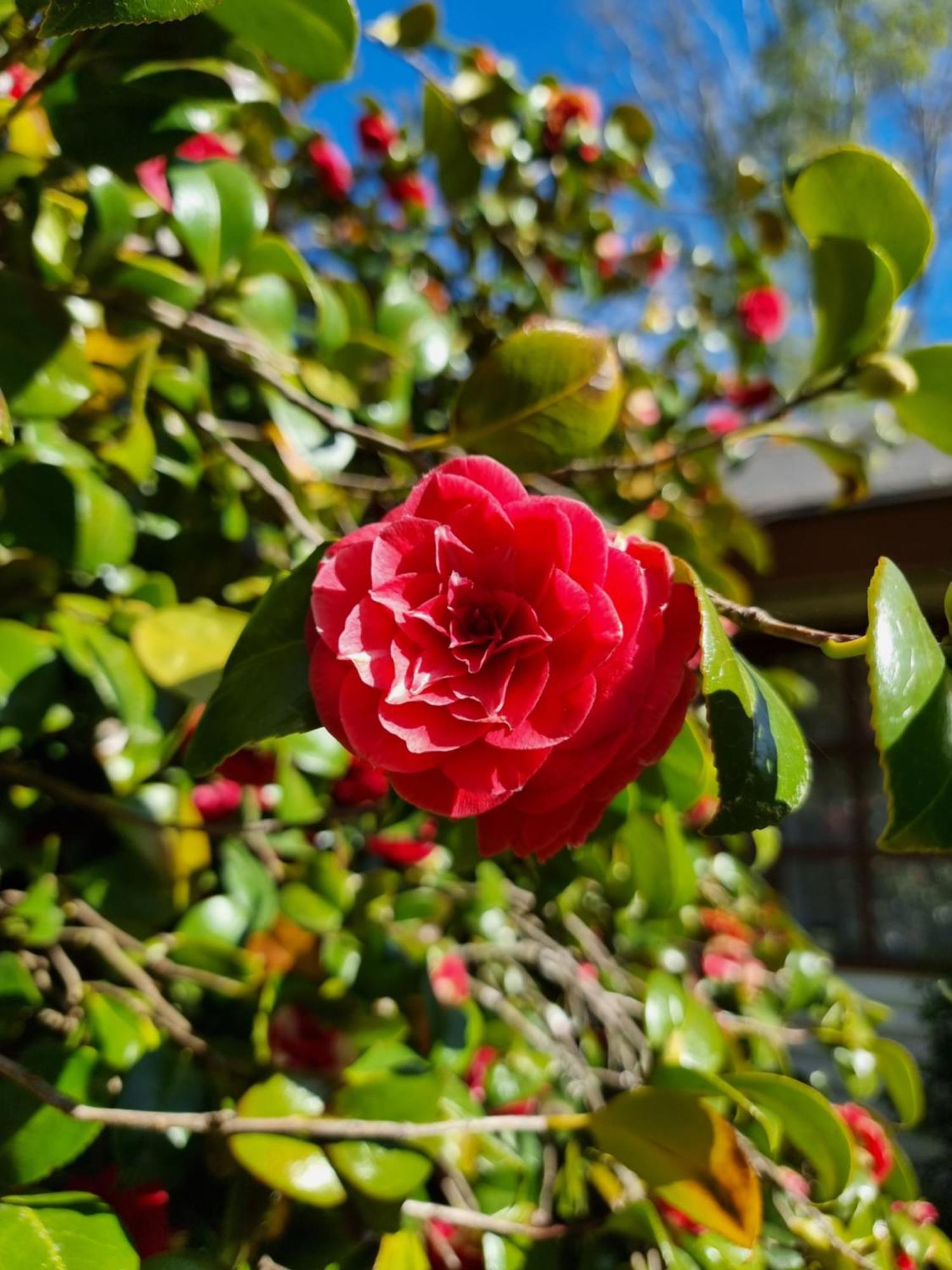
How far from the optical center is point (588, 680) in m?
0.44

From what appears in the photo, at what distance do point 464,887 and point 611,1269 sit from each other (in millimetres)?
441

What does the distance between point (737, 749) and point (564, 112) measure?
153 centimetres

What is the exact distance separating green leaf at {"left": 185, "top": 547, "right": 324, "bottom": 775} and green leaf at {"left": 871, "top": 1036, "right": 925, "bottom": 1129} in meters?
1.16

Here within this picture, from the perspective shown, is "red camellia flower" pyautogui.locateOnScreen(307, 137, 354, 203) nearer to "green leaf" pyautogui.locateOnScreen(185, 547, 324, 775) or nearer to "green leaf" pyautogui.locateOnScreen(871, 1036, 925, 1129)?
"green leaf" pyautogui.locateOnScreen(185, 547, 324, 775)

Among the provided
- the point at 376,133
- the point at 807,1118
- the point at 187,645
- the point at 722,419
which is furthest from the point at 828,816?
the point at 187,645

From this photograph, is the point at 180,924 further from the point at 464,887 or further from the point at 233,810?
the point at 464,887

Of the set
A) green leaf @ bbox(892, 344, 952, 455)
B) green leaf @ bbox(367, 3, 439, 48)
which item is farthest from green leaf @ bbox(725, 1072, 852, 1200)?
green leaf @ bbox(367, 3, 439, 48)

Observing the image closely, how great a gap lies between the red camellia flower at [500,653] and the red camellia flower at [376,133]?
5.00 feet

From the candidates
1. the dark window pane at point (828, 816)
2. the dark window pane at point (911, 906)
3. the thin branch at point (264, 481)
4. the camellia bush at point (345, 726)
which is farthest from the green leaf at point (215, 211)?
the dark window pane at point (911, 906)

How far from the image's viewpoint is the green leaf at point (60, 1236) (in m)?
0.46

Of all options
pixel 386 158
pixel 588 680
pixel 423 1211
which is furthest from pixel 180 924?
pixel 386 158

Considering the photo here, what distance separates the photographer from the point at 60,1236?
48 centimetres

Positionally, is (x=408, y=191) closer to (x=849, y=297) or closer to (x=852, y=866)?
(x=849, y=297)

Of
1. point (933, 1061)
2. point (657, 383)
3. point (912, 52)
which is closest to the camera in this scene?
point (657, 383)
